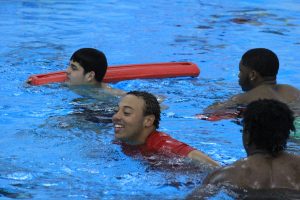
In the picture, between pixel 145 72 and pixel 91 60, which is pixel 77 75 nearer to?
pixel 91 60

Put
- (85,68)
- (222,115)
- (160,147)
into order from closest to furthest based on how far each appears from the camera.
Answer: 1. (160,147)
2. (222,115)
3. (85,68)

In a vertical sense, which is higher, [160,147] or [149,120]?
[149,120]

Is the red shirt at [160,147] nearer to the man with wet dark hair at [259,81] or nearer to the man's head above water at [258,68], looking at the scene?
the man with wet dark hair at [259,81]

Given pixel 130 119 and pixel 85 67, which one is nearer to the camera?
pixel 130 119

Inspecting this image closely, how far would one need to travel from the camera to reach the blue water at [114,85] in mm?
4969

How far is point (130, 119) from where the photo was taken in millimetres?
5066

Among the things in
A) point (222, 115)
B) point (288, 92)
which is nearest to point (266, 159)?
point (222, 115)


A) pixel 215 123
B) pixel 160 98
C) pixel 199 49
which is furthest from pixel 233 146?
pixel 199 49

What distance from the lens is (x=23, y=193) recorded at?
15.4 feet

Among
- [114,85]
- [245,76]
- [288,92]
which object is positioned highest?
[245,76]

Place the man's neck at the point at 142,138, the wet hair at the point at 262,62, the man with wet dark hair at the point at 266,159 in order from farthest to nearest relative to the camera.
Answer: the wet hair at the point at 262,62
the man's neck at the point at 142,138
the man with wet dark hair at the point at 266,159

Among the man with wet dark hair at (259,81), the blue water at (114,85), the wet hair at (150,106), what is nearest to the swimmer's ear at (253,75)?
the man with wet dark hair at (259,81)

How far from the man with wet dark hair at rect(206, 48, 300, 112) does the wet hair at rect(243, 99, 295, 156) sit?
8.01 feet

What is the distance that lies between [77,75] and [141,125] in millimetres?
2400
